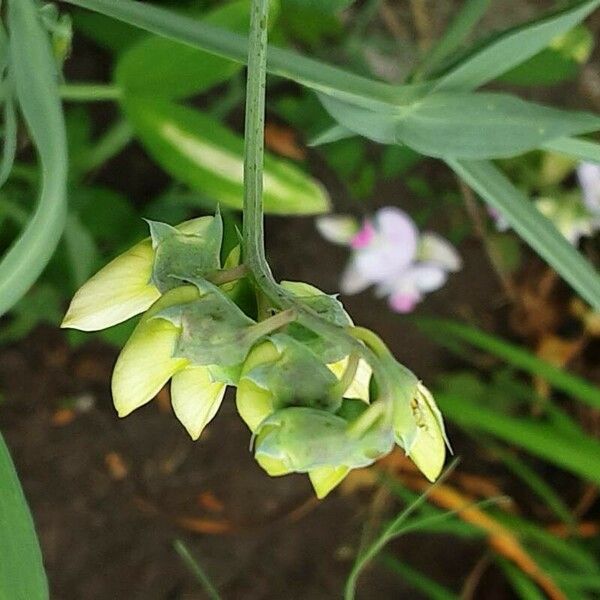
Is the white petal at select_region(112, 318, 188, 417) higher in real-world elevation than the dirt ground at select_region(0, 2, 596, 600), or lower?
higher

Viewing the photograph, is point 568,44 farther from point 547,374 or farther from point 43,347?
point 43,347

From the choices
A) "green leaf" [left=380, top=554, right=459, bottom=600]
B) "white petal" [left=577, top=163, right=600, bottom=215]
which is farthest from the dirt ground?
"white petal" [left=577, top=163, right=600, bottom=215]

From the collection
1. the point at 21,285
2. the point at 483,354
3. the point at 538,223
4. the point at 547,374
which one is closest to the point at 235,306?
the point at 21,285

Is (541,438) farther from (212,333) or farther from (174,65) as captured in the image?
(212,333)

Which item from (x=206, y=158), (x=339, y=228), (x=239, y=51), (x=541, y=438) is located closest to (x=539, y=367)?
(x=541, y=438)

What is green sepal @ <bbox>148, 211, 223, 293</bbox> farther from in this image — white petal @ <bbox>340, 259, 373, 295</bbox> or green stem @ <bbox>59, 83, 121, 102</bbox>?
white petal @ <bbox>340, 259, 373, 295</bbox>

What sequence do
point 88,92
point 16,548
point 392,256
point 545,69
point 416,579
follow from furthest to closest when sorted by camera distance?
point 416,579
point 392,256
point 545,69
point 88,92
point 16,548
